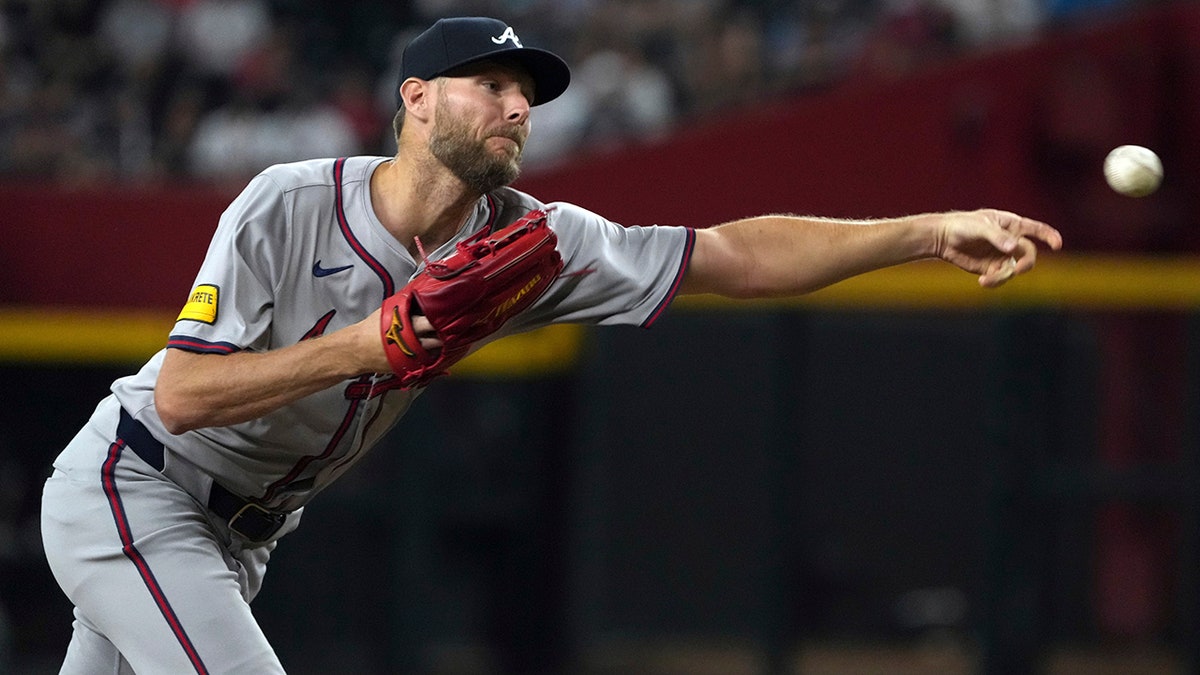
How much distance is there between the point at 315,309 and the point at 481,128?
1.61 feet

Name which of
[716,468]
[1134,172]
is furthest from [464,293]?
[716,468]

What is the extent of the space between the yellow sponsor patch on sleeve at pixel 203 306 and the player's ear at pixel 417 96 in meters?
0.58

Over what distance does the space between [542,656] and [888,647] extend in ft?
5.20

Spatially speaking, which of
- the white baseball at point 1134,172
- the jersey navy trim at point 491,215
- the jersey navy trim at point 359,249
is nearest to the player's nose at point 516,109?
the jersey navy trim at point 491,215

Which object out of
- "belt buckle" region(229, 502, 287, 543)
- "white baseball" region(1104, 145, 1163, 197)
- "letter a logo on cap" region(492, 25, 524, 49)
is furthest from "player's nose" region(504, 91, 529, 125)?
"white baseball" region(1104, 145, 1163, 197)

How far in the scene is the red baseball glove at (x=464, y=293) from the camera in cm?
289

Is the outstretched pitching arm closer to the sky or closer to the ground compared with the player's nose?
closer to the ground

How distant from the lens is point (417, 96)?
335 cm

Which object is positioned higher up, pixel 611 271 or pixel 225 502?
pixel 611 271

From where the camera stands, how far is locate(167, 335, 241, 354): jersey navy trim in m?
3.01

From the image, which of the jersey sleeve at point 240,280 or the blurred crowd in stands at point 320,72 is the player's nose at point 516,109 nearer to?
the jersey sleeve at point 240,280

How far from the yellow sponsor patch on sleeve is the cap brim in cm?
66

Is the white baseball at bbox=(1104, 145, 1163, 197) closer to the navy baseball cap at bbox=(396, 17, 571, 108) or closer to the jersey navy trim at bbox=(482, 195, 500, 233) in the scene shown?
the navy baseball cap at bbox=(396, 17, 571, 108)

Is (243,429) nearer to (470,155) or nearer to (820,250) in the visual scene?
(470,155)
